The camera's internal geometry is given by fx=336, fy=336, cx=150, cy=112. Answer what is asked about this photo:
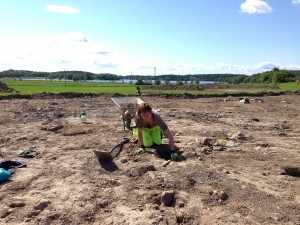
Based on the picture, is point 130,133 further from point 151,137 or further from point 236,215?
point 236,215

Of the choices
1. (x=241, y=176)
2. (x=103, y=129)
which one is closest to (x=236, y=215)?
(x=241, y=176)

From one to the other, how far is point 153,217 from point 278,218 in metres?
1.54

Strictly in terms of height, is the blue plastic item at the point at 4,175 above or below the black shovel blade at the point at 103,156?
below

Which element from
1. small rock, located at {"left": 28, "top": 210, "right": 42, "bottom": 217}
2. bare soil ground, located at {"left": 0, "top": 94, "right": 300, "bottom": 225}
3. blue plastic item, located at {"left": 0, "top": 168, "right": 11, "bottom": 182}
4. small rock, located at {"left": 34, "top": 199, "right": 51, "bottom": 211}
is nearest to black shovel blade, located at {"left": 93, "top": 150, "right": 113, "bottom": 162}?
bare soil ground, located at {"left": 0, "top": 94, "right": 300, "bottom": 225}

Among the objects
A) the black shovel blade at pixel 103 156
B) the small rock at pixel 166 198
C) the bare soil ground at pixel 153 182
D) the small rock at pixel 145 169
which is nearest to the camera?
the bare soil ground at pixel 153 182

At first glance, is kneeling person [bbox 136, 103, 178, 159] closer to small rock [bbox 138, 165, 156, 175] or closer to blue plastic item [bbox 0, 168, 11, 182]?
small rock [bbox 138, 165, 156, 175]

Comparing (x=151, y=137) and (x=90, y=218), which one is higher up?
(x=151, y=137)

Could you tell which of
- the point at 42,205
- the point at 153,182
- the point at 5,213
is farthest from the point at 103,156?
the point at 5,213

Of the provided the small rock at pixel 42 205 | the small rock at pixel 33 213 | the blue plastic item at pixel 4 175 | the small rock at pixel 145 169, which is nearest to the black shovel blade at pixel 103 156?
the small rock at pixel 145 169

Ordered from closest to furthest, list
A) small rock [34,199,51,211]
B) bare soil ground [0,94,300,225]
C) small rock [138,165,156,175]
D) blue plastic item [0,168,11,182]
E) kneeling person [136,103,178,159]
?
1. bare soil ground [0,94,300,225]
2. small rock [34,199,51,211]
3. blue plastic item [0,168,11,182]
4. small rock [138,165,156,175]
5. kneeling person [136,103,178,159]

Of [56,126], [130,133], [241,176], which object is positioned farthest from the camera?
[56,126]

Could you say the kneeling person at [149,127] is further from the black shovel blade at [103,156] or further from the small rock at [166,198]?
the small rock at [166,198]

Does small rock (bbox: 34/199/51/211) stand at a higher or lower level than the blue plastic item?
lower

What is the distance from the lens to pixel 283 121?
40.3ft
